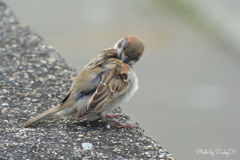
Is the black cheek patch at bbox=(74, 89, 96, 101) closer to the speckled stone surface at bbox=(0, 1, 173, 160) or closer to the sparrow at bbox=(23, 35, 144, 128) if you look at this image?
the sparrow at bbox=(23, 35, 144, 128)

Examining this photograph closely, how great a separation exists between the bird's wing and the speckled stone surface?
249 mm

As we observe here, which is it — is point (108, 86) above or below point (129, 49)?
below

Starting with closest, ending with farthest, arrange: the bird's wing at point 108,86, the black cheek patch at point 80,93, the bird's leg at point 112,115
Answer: the bird's wing at point 108,86 < the black cheek patch at point 80,93 < the bird's leg at point 112,115

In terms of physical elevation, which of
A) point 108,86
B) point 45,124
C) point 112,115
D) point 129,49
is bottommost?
point 45,124

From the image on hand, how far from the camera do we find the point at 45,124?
141 inches

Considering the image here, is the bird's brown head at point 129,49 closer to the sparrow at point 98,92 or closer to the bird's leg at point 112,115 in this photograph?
the sparrow at point 98,92

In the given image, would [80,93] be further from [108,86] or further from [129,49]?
[129,49]

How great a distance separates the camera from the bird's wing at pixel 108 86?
3446 millimetres

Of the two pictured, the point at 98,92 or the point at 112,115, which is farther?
the point at 112,115

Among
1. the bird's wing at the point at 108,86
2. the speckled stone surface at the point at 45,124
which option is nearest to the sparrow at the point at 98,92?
the bird's wing at the point at 108,86

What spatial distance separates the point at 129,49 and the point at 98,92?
0.77 meters

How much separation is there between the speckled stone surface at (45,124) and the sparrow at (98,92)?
14 cm

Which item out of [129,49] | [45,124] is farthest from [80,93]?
[129,49]

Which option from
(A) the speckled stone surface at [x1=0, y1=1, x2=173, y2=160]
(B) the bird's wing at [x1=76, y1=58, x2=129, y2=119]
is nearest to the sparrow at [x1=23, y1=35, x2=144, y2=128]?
(B) the bird's wing at [x1=76, y1=58, x2=129, y2=119]
